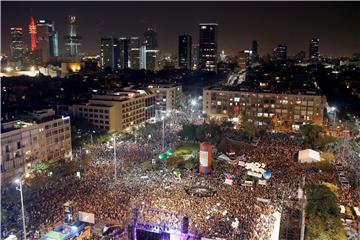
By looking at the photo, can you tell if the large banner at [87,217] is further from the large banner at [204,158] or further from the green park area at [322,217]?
the large banner at [204,158]

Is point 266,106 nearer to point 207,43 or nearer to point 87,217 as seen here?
point 87,217

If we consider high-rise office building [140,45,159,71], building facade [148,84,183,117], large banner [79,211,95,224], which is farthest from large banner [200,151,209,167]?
high-rise office building [140,45,159,71]

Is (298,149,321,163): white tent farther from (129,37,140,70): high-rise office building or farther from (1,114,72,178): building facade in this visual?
(129,37,140,70): high-rise office building

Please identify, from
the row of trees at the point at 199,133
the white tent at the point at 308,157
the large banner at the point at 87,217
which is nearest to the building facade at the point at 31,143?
the large banner at the point at 87,217

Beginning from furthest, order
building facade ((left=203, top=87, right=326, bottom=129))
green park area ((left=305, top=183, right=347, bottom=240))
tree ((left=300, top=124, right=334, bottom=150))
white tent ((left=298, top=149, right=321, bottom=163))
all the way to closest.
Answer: building facade ((left=203, top=87, right=326, bottom=129)) < tree ((left=300, top=124, right=334, bottom=150)) < white tent ((left=298, top=149, right=321, bottom=163)) < green park area ((left=305, top=183, right=347, bottom=240))

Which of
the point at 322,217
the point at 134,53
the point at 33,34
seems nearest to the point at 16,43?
the point at 33,34

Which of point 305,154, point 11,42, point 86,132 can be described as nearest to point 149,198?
point 305,154
